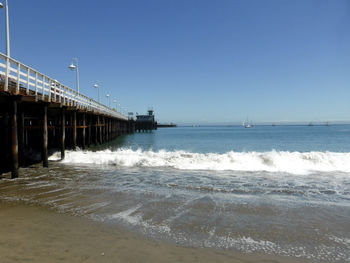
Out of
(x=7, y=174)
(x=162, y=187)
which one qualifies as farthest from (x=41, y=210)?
(x=7, y=174)

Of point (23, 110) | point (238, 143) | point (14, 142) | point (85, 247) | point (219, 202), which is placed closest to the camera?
point (85, 247)

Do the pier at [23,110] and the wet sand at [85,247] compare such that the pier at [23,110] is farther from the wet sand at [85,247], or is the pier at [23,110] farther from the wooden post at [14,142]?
the wet sand at [85,247]

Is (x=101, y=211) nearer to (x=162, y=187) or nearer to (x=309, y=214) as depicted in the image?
(x=162, y=187)

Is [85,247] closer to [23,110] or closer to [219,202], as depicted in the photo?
[219,202]

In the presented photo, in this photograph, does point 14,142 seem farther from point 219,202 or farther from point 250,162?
point 250,162

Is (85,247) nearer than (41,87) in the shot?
Yes

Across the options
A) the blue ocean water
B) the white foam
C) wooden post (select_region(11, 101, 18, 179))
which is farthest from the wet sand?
the blue ocean water

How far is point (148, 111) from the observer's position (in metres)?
98.6

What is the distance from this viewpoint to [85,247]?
3.81 m

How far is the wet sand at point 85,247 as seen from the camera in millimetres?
3512

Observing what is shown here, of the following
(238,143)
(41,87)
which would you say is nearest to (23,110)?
(41,87)

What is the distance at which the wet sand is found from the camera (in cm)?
351

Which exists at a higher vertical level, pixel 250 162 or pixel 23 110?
pixel 23 110

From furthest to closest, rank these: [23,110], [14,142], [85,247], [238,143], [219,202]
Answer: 1. [238,143]
2. [23,110]
3. [14,142]
4. [219,202]
5. [85,247]
